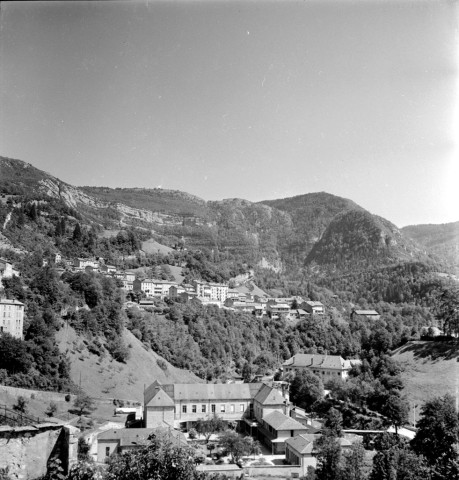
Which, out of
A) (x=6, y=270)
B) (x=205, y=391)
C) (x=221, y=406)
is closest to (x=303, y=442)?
(x=221, y=406)

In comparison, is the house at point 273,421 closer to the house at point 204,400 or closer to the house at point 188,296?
the house at point 204,400

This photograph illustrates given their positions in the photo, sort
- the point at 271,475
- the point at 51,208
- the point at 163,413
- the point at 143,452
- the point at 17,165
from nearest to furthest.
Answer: the point at 143,452 < the point at 271,475 < the point at 163,413 < the point at 51,208 < the point at 17,165

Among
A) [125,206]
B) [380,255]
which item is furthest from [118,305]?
[380,255]

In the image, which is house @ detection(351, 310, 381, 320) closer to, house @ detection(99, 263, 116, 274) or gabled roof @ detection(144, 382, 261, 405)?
house @ detection(99, 263, 116, 274)

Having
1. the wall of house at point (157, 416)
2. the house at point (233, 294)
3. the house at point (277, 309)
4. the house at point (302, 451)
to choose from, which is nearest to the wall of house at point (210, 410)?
the wall of house at point (157, 416)

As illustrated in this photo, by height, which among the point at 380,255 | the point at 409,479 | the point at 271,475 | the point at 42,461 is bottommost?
the point at 271,475

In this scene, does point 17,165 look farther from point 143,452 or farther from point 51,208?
point 143,452
